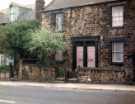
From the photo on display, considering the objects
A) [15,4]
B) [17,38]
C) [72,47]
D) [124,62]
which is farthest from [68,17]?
[15,4]

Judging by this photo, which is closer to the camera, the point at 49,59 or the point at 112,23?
the point at 112,23

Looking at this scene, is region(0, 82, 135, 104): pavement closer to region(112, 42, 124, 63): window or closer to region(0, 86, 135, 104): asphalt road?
region(0, 86, 135, 104): asphalt road

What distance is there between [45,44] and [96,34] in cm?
462

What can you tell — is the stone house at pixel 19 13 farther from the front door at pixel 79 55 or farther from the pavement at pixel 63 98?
the pavement at pixel 63 98

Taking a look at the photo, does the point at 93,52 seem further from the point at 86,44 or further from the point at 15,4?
the point at 15,4

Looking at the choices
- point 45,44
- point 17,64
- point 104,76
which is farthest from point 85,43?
point 17,64

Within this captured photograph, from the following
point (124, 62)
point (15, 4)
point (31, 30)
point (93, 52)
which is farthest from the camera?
point (15, 4)

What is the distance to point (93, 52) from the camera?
114 feet

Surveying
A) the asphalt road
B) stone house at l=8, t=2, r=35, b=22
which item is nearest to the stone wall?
the asphalt road

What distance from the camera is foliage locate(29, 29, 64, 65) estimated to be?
34.2m

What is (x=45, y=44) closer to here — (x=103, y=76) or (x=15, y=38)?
(x=15, y=38)

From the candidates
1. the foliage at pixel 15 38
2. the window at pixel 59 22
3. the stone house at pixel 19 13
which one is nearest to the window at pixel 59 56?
the window at pixel 59 22

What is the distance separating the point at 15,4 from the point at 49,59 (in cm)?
1167

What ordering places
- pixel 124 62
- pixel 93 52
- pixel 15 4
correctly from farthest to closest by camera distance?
pixel 15 4, pixel 93 52, pixel 124 62
